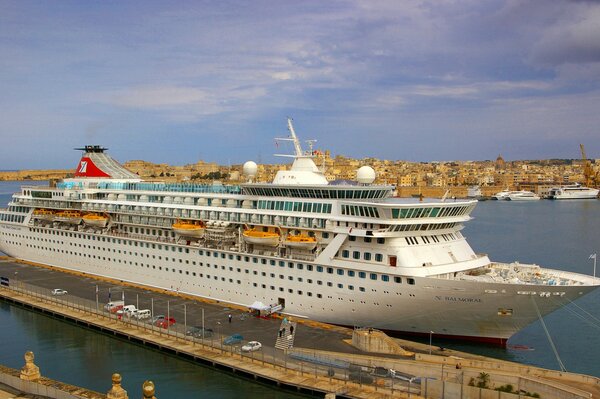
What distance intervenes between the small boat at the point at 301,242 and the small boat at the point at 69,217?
16501 mm

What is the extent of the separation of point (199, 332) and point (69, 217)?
15.8 m

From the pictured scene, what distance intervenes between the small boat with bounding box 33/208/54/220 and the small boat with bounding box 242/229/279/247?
17.0 m

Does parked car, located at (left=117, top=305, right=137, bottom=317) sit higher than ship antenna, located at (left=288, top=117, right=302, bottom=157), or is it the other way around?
ship antenna, located at (left=288, top=117, right=302, bottom=157)

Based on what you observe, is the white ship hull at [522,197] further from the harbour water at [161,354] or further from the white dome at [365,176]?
the white dome at [365,176]

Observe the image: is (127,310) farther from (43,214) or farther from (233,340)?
(43,214)

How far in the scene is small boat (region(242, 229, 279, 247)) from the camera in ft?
75.3

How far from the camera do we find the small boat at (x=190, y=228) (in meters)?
25.8

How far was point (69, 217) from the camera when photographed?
32.8 metres

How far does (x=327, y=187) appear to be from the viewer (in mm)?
22375

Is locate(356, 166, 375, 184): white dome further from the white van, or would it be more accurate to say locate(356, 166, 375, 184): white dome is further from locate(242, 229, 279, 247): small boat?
the white van

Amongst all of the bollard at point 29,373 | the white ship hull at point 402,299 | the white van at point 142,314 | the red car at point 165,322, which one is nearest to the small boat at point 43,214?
the white ship hull at point 402,299

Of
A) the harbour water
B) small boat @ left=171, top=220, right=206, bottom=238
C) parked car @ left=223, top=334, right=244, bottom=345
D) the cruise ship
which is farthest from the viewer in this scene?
small boat @ left=171, top=220, right=206, bottom=238

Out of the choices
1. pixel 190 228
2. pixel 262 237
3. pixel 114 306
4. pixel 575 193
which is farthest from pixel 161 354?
pixel 575 193

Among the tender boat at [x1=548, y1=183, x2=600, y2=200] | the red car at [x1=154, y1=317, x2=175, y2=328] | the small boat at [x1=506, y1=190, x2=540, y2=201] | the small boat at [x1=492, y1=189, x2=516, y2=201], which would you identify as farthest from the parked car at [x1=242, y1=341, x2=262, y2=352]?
the tender boat at [x1=548, y1=183, x2=600, y2=200]
